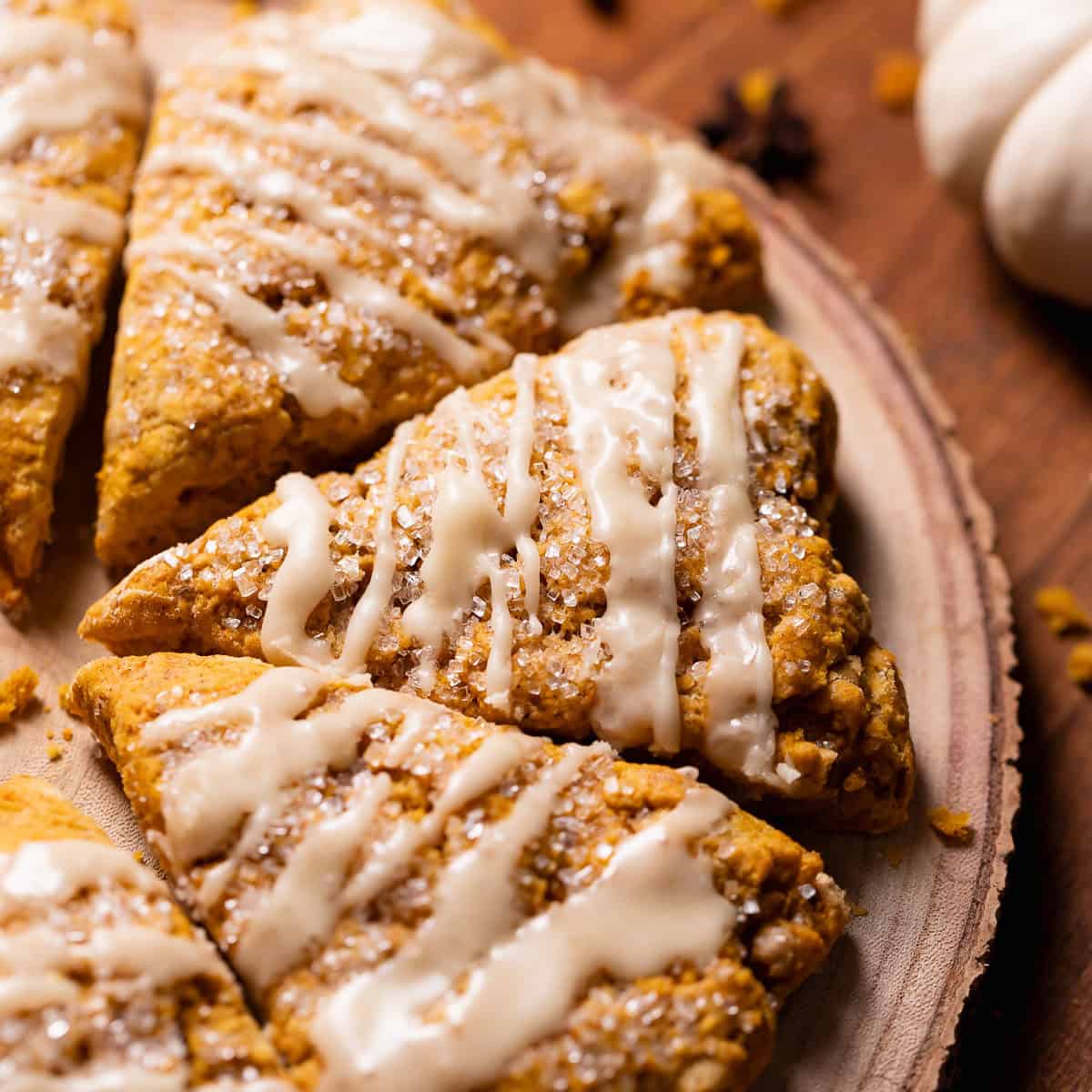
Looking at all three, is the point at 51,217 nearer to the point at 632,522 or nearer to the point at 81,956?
the point at 632,522

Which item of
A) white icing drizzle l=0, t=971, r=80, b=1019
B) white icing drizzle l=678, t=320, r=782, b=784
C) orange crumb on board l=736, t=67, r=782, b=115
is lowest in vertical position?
white icing drizzle l=0, t=971, r=80, b=1019

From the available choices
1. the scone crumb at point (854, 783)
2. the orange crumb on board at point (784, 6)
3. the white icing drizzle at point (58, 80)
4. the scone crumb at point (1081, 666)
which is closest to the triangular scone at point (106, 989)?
the scone crumb at point (854, 783)

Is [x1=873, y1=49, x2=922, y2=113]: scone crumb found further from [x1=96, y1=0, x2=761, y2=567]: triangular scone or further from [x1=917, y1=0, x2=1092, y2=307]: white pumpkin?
[x1=96, y1=0, x2=761, y2=567]: triangular scone

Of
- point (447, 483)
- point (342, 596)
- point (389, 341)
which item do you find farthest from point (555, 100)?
point (342, 596)

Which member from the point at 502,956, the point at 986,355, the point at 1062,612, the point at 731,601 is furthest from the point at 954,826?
the point at 986,355

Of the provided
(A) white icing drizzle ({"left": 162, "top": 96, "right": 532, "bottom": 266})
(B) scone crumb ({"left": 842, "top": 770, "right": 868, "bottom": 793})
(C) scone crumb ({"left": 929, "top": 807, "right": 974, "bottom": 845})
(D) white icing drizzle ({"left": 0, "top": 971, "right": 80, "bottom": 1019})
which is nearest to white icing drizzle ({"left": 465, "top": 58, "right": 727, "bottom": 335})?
(A) white icing drizzle ({"left": 162, "top": 96, "right": 532, "bottom": 266})

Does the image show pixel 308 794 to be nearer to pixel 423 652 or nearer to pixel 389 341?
pixel 423 652

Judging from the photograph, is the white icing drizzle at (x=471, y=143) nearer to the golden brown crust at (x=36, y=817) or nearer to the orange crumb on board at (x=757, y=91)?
the orange crumb on board at (x=757, y=91)
